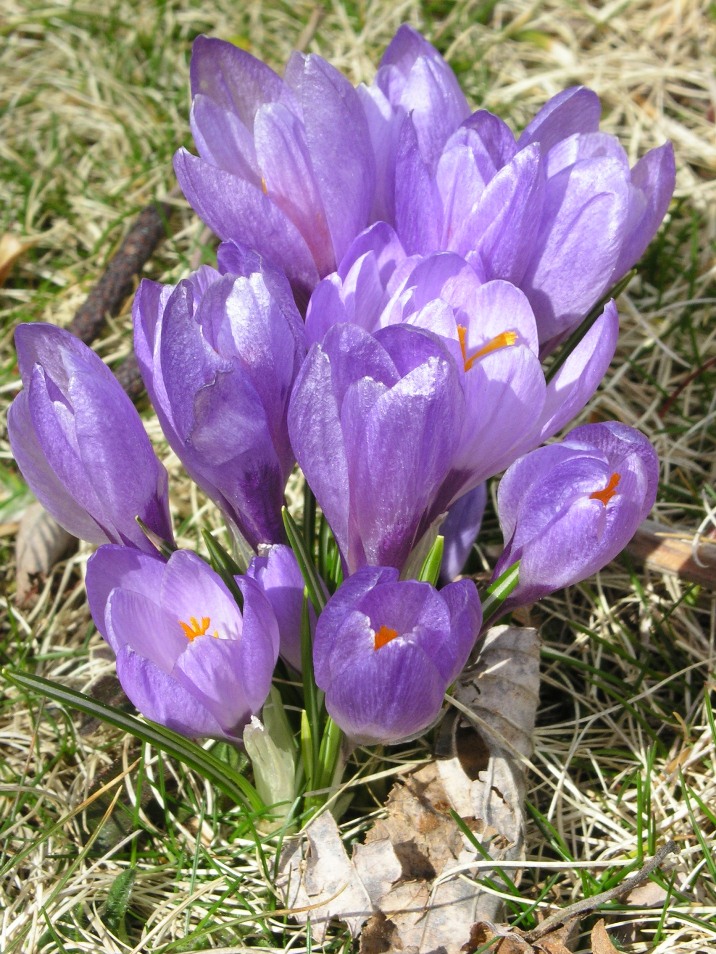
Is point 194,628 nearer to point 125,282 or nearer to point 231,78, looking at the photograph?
point 231,78

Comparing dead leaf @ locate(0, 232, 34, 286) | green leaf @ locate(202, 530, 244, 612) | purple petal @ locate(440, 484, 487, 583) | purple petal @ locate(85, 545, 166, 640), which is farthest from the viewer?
dead leaf @ locate(0, 232, 34, 286)

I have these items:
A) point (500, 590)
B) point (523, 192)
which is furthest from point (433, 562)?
point (523, 192)

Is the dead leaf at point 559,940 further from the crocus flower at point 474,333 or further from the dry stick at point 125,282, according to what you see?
the dry stick at point 125,282

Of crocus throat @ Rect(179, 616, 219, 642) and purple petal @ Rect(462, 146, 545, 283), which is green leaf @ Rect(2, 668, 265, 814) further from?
purple petal @ Rect(462, 146, 545, 283)

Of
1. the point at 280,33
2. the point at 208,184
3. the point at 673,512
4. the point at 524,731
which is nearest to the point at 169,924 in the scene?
the point at 524,731

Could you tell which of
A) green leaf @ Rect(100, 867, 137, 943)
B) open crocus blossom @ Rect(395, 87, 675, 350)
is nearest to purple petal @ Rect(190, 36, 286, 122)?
open crocus blossom @ Rect(395, 87, 675, 350)

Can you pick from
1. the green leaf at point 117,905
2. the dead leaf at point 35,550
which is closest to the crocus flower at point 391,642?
the green leaf at point 117,905
